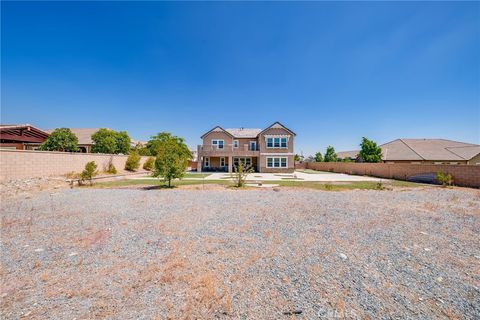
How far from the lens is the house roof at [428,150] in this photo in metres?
28.2

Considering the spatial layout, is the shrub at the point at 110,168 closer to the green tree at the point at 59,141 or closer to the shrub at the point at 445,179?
the green tree at the point at 59,141

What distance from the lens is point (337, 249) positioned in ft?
14.8

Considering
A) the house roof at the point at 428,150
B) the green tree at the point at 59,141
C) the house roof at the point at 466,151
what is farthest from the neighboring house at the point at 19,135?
the house roof at the point at 466,151

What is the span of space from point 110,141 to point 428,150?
4971cm

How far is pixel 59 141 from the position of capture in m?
24.5

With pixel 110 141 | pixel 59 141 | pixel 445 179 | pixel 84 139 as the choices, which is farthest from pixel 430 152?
pixel 84 139

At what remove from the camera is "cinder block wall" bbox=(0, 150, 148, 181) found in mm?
12075

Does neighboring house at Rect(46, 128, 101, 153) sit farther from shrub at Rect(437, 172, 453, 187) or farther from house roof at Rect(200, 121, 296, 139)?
shrub at Rect(437, 172, 453, 187)

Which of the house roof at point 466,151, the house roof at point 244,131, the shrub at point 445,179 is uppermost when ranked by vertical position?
the house roof at point 244,131

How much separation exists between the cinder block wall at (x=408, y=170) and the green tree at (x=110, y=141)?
35.7 m

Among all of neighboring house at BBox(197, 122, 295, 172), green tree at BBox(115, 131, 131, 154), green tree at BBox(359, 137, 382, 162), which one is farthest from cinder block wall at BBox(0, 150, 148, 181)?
green tree at BBox(359, 137, 382, 162)

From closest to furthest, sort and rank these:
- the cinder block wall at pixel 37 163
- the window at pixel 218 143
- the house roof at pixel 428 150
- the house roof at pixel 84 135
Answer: the cinder block wall at pixel 37 163 → the house roof at pixel 428 150 → the window at pixel 218 143 → the house roof at pixel 84 135

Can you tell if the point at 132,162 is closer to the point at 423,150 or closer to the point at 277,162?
the point at 277,162

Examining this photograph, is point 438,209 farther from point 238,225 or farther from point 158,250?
point 158,250
